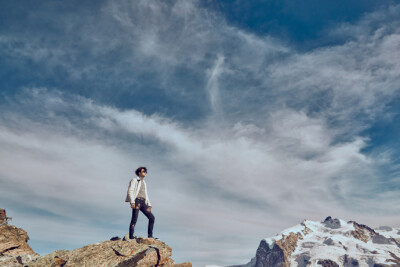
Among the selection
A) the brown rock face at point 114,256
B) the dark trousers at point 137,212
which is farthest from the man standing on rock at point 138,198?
the brown rock face at point 114,256

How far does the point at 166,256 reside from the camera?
1917cm

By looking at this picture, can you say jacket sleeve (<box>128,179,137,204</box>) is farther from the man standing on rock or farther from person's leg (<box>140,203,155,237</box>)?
person's leg (<box>140,203,155,237</box>)

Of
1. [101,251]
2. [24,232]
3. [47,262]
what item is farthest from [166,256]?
[24,232]

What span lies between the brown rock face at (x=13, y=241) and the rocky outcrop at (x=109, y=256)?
0.14m

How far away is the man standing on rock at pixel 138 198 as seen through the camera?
61.6 ft

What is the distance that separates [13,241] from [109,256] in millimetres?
10118

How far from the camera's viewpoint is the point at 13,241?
71.8 ft

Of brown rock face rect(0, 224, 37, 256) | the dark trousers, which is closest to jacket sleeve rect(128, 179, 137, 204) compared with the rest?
the dark trousers

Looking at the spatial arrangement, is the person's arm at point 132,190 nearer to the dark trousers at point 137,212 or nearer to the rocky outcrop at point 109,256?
the dark trousers at point 137,212

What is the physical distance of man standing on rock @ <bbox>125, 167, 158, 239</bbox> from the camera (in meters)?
18.8

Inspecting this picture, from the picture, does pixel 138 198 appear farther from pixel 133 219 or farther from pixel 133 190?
pixel 133 219

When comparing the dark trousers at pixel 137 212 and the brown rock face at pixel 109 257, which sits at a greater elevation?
the dark trousers at pixel 137 212

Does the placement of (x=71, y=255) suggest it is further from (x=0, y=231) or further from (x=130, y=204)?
(x=0, y=231)

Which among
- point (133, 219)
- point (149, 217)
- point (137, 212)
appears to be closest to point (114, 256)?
point (133, 219)
